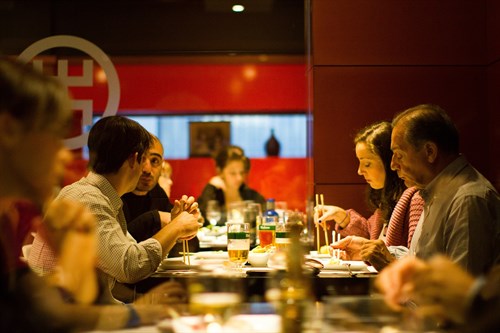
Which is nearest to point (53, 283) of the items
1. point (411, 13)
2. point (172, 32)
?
point (411, 13)

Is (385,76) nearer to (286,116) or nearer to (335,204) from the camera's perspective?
(335,204)

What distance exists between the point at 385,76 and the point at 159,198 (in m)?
1.83

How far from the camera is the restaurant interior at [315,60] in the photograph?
429 cm

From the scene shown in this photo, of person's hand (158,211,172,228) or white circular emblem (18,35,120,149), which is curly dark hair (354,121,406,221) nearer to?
person's hand (158,211,172,228)

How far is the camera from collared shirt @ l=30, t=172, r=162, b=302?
262 cm

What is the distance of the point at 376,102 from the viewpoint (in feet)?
14.3

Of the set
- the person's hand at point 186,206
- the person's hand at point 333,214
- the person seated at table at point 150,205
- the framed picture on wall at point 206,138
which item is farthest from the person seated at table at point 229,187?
the person's hand at point 186,206

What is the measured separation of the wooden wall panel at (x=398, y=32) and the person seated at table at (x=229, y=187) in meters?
2.29

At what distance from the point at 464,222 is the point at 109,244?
1461mm

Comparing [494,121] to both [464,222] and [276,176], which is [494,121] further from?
[276,176]

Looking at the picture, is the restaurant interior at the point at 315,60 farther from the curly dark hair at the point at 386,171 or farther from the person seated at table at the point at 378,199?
the curly dark hair at the point at 386,171

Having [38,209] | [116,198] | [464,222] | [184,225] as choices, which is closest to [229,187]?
[184,225]

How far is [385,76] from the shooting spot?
436 centimetres

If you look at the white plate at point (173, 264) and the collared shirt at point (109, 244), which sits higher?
the collared shirt at point (109, 244)
